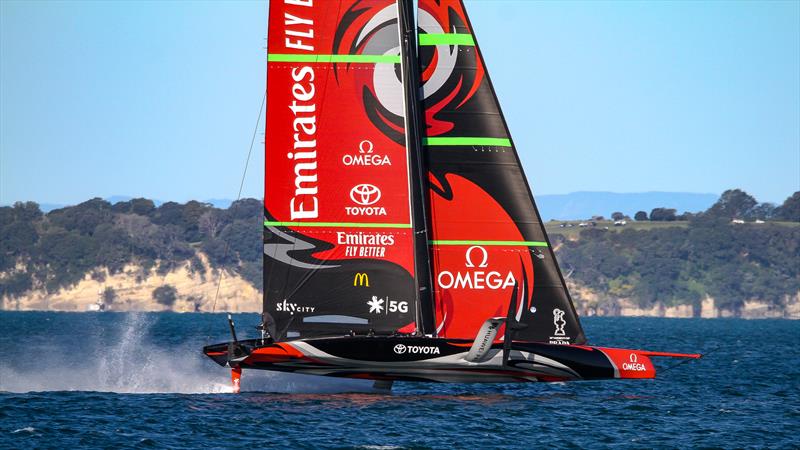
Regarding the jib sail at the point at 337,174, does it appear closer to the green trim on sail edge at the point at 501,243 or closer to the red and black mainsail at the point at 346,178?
the red and black mainsail at the point at 346,178

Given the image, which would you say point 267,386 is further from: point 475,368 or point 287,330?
point 475,368

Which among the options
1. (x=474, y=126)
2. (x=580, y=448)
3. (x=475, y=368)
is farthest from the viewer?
(x=474, y=126)

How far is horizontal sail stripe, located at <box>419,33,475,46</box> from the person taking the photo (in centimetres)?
2919

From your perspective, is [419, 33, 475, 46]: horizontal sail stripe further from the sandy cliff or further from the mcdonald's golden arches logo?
the sandy cliff

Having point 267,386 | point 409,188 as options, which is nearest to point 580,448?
Answer: point 409,188

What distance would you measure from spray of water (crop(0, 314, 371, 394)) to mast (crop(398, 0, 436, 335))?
284 centimetres

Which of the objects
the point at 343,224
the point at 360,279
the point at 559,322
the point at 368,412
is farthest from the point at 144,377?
the point at 559,322

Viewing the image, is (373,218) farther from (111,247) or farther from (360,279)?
(111,247)

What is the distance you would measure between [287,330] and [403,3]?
724cm

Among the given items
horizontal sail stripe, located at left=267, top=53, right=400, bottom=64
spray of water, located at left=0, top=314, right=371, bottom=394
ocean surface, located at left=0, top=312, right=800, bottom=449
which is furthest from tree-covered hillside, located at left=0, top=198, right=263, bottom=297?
horizontal sail stripe, located at left=267, top=53, right=400, bottom=64

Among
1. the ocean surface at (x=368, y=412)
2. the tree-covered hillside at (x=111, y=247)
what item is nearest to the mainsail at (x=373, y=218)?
the ocean surface at (x=368, y=412)

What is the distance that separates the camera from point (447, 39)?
29297mm

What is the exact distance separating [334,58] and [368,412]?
24.0 feet

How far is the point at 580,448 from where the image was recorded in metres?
23.9
